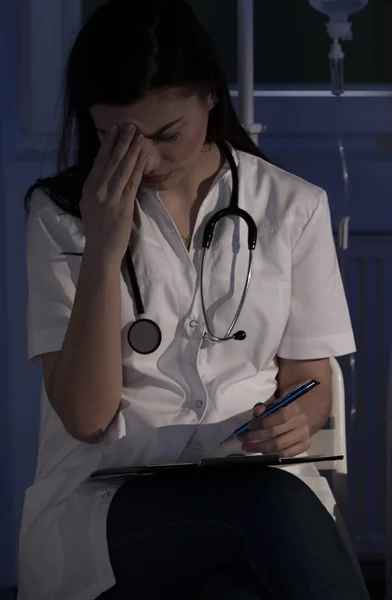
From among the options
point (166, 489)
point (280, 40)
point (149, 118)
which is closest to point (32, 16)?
point (280, 40)

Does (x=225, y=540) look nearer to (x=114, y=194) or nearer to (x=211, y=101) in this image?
(x=114, y=194)

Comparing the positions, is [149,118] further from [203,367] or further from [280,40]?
[280,40]

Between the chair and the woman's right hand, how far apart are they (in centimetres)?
42

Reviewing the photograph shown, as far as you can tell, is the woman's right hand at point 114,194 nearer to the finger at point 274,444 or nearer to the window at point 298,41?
the finger at point 274,444

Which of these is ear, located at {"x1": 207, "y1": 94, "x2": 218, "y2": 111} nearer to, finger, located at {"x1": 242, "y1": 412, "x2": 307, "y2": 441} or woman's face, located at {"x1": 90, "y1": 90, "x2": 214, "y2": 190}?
woman's face, located at {"x1": 90, "y1": 90, "x2": 214, "y2": 190}

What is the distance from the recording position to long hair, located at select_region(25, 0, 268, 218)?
127 centimetres

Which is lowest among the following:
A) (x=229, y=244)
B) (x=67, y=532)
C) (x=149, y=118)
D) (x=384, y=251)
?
(x=67, y=532)

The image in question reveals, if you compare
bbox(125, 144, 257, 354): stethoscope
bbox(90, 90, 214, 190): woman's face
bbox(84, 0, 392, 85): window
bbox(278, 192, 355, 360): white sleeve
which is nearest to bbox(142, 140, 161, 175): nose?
bbox(90, 90, 214, 190): woman's face

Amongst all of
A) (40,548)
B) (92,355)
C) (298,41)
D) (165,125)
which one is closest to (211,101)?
(165,125)

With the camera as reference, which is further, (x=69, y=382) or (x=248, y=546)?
(x=69, y=382)

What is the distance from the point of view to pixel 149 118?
4.27 feet

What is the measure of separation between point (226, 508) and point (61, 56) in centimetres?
116

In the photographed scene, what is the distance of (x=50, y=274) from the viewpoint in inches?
54.0

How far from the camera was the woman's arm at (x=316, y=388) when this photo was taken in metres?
1.43
